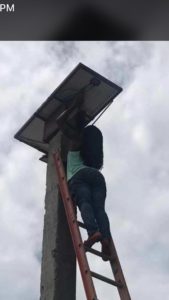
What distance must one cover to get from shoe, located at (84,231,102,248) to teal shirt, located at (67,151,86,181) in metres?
0.78

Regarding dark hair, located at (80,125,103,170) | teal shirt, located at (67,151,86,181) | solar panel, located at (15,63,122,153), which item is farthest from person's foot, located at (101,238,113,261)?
solar panel, located at (15,63,122,153)

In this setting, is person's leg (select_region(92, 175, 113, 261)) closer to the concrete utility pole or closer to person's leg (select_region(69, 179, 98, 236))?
person's leg (select_region(69, 179, 98, 236))

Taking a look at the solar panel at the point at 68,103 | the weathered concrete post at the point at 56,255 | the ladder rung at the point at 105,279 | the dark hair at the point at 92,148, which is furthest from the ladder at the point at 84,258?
the solar panel at the point at 68,103

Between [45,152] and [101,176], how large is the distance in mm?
1047

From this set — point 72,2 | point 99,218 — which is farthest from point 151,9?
point 99,218

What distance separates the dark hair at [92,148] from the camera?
17.1ft

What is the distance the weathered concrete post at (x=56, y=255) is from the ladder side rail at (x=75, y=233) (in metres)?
0.17

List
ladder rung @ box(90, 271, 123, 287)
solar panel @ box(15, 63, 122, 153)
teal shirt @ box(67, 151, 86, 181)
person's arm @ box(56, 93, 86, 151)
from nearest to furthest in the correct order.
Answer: ladder rung @ box(90, 271, 123, 287) < teal shirt @ box(67, 151, 86, 181) < person's arm @ box(56, 93, 86, 151) < solar panel @ box(15, 63, 122, 153)

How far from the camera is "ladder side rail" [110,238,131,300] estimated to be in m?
4.26

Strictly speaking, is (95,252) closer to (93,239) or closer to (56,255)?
(93,239)

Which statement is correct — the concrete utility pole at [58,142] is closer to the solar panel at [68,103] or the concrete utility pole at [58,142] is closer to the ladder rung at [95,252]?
the solar panel at [68,103]

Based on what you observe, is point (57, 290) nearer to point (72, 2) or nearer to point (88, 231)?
point (88, 231)

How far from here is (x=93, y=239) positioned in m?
4.42

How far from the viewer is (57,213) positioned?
4.85 m
